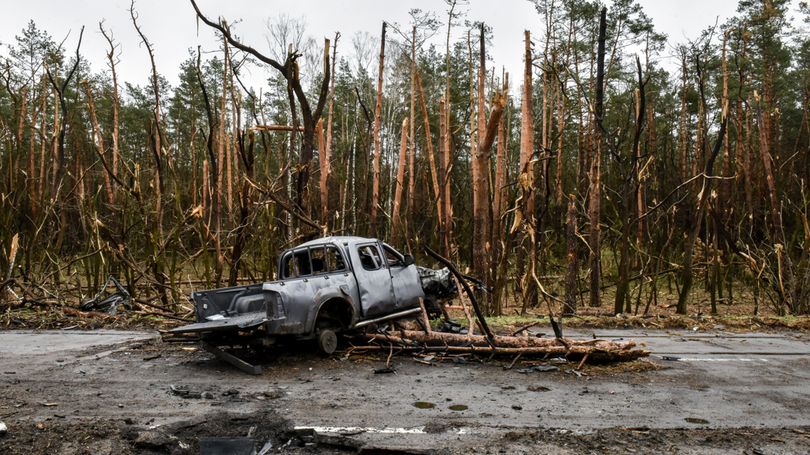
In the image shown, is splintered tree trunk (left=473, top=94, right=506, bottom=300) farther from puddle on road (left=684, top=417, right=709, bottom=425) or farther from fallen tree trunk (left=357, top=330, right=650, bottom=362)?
puddle on road (left=684, top=417, right=709, bottom=425)

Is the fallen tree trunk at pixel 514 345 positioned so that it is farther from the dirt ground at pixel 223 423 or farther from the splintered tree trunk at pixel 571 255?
the splintered tree trunk at pixel 571 255

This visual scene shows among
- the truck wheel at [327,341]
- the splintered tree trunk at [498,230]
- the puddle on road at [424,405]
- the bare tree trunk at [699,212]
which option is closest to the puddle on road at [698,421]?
the puddle on road at [424,405]

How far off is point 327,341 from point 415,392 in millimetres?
2095

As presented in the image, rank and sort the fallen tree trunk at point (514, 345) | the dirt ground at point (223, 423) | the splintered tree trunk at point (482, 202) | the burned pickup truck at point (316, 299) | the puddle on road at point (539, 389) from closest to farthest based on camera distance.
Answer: the dirt ground at point (223, 423)
the puddle on road at point (539, 389)
the fallen tree trunk at point (514, 345)
the burned pickup truck at point (316, 299)
the splintered tree trunk at point (482, 202)

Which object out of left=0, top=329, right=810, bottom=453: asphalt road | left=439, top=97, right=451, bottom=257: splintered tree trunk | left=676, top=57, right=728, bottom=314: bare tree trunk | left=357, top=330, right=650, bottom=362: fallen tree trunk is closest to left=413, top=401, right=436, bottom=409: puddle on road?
left=0, top=329, right=810, bottom=453: asphalt road

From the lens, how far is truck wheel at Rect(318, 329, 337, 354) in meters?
6.89

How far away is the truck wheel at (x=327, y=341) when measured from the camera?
689 centimetres

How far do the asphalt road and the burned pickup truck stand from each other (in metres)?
0.44

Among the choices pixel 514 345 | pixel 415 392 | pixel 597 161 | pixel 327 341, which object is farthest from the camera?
pixel 597 161

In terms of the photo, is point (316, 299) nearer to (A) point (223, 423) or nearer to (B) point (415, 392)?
(B) point (415, 392)

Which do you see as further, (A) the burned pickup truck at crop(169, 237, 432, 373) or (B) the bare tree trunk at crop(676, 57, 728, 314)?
(B) the bare tree trunk at crop(676, 57, 728, 314)

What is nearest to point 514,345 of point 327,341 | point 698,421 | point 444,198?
point 327,341

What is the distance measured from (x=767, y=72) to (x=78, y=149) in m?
31.7

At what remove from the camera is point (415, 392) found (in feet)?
17.1
